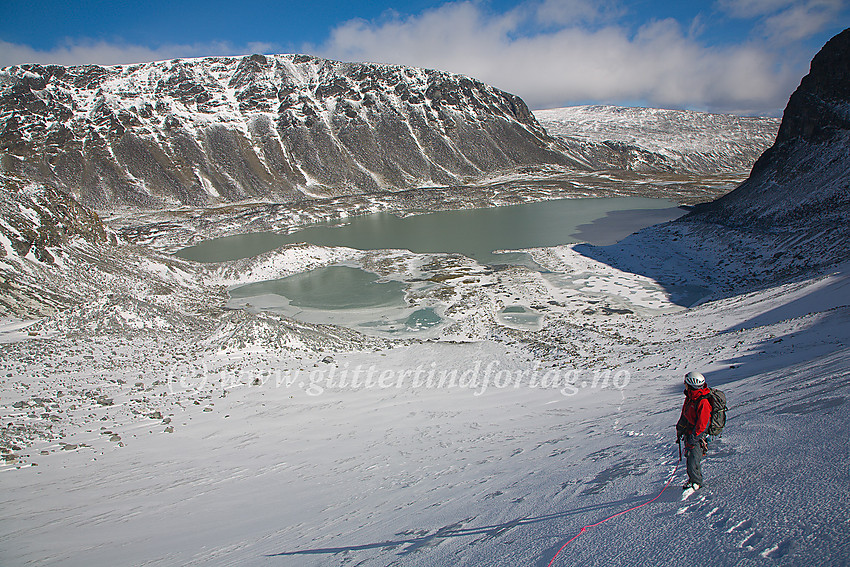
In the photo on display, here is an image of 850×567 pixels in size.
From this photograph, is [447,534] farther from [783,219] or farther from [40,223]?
[783,219]

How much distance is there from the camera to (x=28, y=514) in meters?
7.68

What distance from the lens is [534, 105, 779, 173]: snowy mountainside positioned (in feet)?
446

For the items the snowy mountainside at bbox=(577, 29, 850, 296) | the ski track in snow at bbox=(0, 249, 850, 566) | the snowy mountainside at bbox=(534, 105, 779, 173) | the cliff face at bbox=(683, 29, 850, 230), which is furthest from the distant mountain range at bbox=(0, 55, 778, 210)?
the ski track in snow at bbox=(0, 249, 850, 566)

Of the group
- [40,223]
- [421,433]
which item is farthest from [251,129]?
[421,433]

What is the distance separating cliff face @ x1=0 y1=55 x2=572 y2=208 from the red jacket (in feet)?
329

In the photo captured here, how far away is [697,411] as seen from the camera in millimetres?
4781

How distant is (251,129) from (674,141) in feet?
445

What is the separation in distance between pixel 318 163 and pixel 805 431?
372 feet

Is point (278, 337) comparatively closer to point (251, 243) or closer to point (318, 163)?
point (251, 243)

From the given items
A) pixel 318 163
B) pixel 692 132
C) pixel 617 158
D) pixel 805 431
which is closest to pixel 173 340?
pixel 805 431

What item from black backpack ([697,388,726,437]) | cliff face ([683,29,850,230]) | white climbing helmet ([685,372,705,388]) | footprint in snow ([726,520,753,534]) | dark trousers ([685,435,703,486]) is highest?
cliff face ([683,29,850,230])

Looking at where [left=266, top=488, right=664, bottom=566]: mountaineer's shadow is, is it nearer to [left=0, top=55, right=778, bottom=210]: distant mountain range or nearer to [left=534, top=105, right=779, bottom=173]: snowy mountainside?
[left=0, top=55, right=778, bottom=210]: distant mountain range

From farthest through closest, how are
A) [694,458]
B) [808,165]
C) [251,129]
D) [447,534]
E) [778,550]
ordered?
[251,129] < [808,165] < [447,534] < [694,458] < [778,550]

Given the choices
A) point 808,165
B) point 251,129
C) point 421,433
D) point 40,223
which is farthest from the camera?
point 251,129
